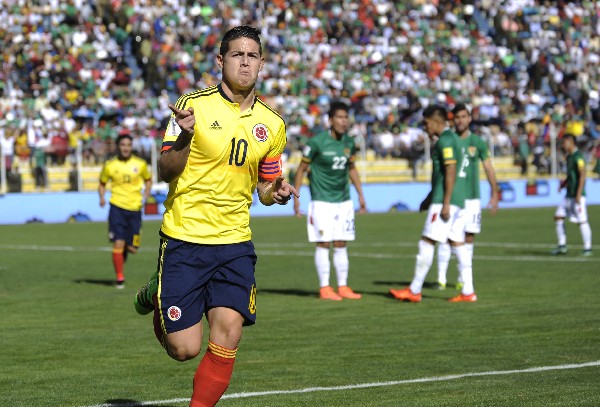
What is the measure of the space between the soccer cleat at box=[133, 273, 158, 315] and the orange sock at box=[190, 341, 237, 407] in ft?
1.72

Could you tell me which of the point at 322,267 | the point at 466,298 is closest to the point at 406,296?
the point at 466,298

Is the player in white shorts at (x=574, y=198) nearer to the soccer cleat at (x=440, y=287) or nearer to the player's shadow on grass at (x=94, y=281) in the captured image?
the soccer cleat at (x=440, y=287)

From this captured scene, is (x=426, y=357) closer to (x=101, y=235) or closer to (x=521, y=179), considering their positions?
(x=101, y=235)

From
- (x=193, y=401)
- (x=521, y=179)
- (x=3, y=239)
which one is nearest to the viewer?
(x=193, y=401)

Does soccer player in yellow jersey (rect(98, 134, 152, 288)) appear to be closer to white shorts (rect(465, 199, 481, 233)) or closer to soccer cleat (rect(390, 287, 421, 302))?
soccer cleat (rect(390, 287, 421, 302))

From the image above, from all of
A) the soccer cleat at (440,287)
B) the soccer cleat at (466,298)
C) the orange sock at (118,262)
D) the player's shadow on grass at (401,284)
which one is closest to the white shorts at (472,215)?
the soccer cleat at (466,298)

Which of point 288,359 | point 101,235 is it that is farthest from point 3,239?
point 288,359

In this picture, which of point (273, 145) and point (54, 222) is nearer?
point (273, 145)

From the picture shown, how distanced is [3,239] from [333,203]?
1547cm

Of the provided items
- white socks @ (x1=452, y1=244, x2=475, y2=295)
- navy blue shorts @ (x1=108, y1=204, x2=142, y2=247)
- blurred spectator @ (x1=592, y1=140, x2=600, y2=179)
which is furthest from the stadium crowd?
white socks @ (x1=452, y1=244, x2=475, y2=295)

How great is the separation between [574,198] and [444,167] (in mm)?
8266

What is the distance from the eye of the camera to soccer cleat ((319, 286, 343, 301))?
15809 mm

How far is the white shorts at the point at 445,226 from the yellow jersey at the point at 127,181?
17.9 feet

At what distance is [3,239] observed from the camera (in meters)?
29.5
